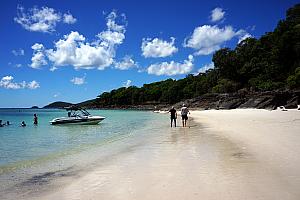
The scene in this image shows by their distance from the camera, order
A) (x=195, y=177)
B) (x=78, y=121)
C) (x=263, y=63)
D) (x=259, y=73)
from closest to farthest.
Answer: (x=195, y=177) < (x=78, y=121) < (x=263, y=63) < (x=259, y=73)

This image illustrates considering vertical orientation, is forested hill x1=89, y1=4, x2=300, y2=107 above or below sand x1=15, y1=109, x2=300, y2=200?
above

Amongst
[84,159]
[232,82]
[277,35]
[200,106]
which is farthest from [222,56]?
[84,159]

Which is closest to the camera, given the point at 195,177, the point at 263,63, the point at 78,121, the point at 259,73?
the point at 195,177

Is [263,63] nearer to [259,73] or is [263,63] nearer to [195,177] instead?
[259,73]

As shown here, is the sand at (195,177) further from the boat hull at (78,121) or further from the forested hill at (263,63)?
the forested hill at (263,63)

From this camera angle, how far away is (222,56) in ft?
344

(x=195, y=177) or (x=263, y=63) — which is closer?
(x=195, y=177)

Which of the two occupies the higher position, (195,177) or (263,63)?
(263,63)

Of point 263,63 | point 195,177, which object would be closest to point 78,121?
point 195,177

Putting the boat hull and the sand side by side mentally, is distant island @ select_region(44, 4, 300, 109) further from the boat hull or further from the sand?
the sand

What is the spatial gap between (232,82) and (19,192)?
95.1 meters

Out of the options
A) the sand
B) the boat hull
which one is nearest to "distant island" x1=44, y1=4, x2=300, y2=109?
the boat hull

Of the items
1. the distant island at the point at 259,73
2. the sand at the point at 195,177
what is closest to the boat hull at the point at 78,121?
the sand at the point at 195,177

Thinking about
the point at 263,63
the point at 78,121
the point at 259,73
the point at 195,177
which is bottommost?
the point at 195,177
